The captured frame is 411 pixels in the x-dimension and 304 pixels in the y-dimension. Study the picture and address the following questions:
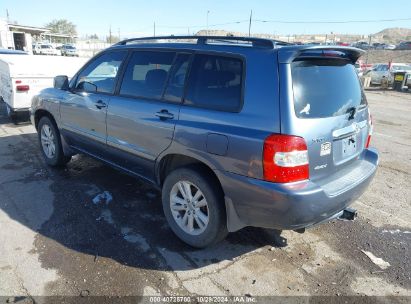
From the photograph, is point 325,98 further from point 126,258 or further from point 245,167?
point 126,258

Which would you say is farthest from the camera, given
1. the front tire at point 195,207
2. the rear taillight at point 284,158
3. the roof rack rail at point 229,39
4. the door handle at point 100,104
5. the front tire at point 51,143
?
the front tire at point 51,143

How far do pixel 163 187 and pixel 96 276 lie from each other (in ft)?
3.42

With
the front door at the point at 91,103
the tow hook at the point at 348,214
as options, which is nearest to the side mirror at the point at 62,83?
the front door at the point at 91,103

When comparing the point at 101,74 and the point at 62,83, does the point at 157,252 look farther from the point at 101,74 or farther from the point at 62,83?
the point at 62,83

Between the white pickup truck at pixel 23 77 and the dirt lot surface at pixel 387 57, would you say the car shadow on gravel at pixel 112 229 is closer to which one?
the white pickup truck at pixel 23 77

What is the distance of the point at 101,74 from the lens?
4.54 meters

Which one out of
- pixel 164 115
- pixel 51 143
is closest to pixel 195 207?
pixel 164 115

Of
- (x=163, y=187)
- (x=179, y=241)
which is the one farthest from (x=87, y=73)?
(x=179, y=241)

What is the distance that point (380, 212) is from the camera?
432 cm

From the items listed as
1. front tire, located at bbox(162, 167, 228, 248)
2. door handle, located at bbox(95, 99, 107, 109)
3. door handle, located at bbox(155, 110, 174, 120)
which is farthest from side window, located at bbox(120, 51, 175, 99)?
front tire, located at bbox(162, 167, 228, 248)

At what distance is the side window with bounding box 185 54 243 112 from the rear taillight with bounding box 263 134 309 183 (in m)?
0.45

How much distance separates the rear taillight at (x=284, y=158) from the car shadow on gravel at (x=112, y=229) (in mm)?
1099

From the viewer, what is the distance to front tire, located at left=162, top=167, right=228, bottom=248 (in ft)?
10.1

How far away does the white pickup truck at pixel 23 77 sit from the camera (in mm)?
7562
